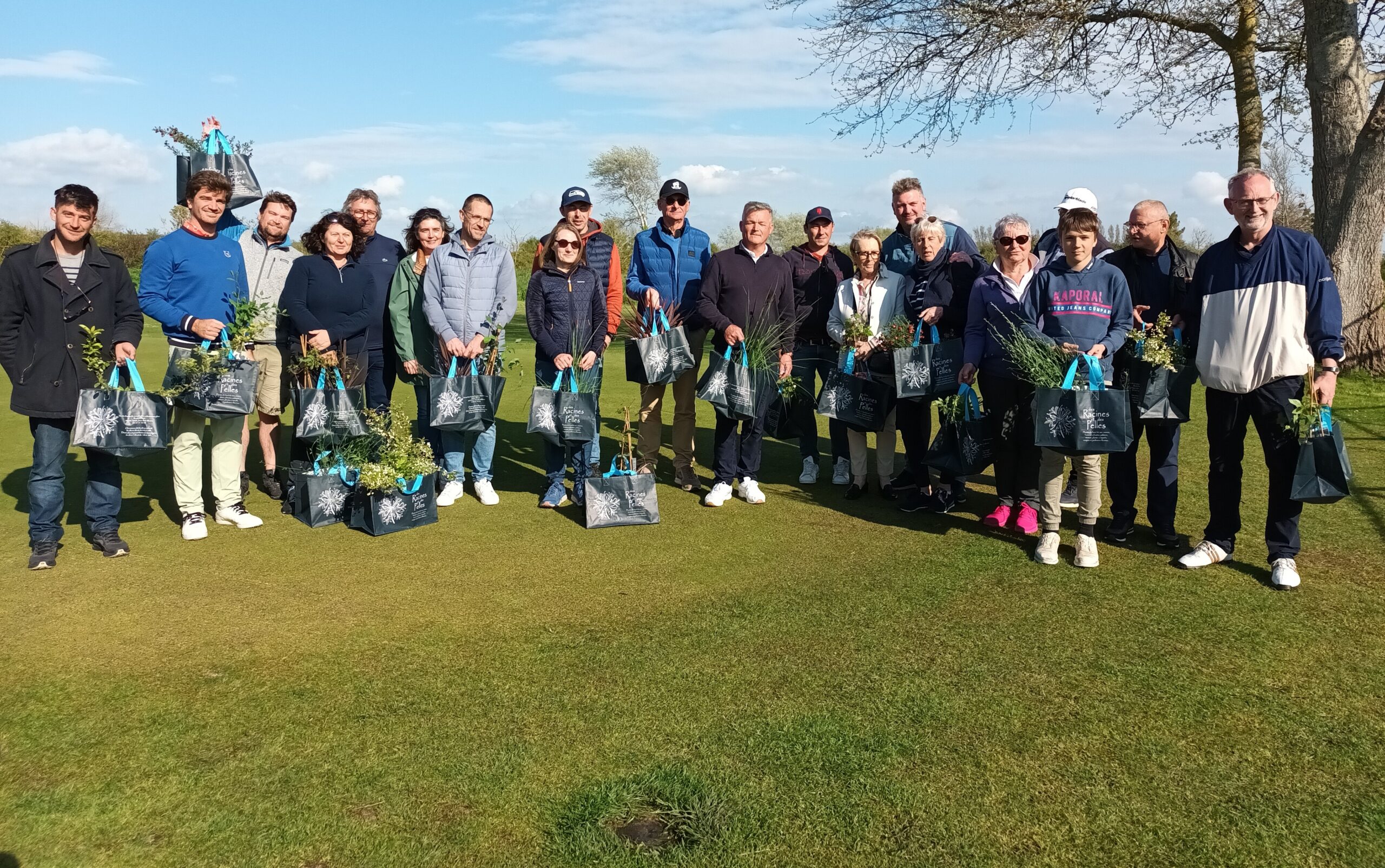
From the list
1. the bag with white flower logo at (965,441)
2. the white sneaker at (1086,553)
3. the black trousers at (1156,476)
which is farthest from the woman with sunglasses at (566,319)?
the black trousers at (1156,476)

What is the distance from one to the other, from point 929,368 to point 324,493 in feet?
11.7

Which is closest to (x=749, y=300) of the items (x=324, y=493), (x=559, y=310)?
(x=559, y=310)

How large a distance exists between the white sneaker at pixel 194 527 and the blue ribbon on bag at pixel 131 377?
87cm

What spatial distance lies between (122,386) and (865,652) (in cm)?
399

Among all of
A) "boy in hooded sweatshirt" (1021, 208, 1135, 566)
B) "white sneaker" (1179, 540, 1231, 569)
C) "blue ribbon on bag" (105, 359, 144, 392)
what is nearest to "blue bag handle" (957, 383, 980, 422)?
"boy in hooded sweatshirt" (1021, 208, 1135, 566)

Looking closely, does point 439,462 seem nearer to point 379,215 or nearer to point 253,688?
point 379,215

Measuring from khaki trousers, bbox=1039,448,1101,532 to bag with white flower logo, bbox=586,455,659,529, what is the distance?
2.18 metres

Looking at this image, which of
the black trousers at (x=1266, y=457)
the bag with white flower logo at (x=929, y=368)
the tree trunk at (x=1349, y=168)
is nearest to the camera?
the black trousers at (x=1266, y=457)

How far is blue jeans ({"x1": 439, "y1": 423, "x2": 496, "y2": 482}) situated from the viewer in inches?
255

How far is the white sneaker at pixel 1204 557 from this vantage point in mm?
4922

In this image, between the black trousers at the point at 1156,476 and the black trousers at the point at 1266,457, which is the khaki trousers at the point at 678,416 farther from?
the black trousers at the point at 1266,457

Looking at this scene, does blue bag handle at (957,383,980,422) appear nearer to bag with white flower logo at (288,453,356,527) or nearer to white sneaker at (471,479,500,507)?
white sneaker at (471,479,500,507)

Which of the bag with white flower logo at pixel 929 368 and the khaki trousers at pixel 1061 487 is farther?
the bag with white flower logo at pixel 929 368

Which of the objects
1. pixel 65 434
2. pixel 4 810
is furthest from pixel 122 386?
pixel 4 810
